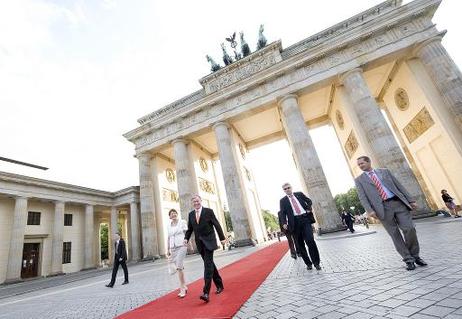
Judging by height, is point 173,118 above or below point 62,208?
above

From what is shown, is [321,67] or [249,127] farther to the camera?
[249,127]

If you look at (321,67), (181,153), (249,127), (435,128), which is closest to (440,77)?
(435,128)

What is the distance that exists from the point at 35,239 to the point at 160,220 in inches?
534

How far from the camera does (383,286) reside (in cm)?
311

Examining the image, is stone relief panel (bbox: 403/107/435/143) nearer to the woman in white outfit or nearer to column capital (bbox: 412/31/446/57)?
column capital (bbox: 412/31/446/57)

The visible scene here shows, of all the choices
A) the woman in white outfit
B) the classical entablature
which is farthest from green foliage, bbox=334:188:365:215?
the woman in white outfit

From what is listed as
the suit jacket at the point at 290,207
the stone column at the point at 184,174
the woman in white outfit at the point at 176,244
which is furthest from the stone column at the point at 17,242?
the suit jacket at the point at 290,207

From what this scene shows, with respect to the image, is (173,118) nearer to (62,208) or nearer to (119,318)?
(62,208)

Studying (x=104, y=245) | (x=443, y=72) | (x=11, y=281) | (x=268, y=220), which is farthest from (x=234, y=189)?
(x=268, y=220)

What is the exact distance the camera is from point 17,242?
20.4 m

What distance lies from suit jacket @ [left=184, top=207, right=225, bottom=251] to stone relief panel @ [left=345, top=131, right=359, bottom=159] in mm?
16806

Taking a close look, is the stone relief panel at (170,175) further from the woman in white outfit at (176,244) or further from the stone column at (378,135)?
the woman in white outfit at (176,244)

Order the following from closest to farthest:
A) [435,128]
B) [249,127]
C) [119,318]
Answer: [119,318]
[435,128]
[249,127]

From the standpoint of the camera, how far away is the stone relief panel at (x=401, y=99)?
1739cm
